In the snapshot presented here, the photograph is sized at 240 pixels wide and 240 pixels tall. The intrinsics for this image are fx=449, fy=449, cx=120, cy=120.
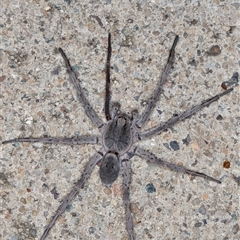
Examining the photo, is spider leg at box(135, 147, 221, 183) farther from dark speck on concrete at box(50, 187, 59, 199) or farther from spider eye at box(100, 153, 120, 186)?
dark speck on concrete at box(50, 187, 59, 199)

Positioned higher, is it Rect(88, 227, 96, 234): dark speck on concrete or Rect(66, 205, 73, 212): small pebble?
Rect(66, 205, 73, 212): small pebble

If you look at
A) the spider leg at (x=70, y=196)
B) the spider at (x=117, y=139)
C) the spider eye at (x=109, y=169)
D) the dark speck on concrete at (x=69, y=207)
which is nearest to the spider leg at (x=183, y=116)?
the spider at (x=117, y=139)

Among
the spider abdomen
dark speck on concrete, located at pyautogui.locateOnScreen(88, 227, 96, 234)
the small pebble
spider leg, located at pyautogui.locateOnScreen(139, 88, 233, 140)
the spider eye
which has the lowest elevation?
dark speck on concrete, located at pyautogui.locateOnScreen(88, 227, 96, 234)

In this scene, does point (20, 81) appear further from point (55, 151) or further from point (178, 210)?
point (178, 210)

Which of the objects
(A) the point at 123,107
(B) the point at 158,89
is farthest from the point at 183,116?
(A) the point at 123,107

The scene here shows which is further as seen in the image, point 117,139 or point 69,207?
point 69,207

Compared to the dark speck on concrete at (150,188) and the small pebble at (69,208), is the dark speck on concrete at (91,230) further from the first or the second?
the dark speck on concrete at (150,188)

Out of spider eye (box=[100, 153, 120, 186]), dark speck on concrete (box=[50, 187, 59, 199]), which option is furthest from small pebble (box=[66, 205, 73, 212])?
spider eye (box=[100, 153, 120, 186])

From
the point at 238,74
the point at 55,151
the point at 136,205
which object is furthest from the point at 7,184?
the point at 238,74

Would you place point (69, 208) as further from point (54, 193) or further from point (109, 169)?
point (109, 169)
